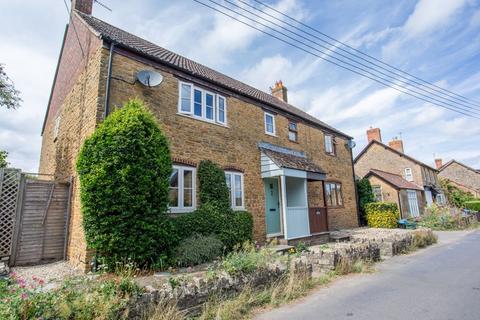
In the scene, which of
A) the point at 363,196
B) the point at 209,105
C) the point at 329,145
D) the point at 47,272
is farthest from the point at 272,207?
the point at 363,196

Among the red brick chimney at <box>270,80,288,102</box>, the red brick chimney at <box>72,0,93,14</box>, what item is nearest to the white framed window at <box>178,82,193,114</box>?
the red brick chimney at <box>72,0,93,14</box>

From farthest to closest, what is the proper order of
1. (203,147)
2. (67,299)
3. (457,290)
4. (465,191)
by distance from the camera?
(465,191), (203,147), (457,290), (67,299)

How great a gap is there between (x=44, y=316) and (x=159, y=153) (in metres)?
4.58

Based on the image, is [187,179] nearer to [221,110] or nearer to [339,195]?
[221,110]

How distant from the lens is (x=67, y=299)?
3.91m

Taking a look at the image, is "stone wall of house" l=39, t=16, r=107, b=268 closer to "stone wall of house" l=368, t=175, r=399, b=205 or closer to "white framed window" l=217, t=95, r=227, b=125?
"white framed window" l=217, t=95, r=227, b=125

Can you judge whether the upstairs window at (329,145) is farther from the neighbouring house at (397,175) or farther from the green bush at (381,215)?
the neighbouring house at (397,175)

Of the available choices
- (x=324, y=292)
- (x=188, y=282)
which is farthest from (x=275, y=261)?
(x=188, y=282)

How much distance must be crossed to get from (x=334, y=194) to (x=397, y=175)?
58.6ft

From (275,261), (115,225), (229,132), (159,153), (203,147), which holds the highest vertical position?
(229,132)

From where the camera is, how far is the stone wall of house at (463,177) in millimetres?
43688

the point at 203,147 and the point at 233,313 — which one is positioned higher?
the point at 203,147

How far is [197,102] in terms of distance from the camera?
11180 millimetres

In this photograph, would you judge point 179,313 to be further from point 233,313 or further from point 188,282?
point 233,313
